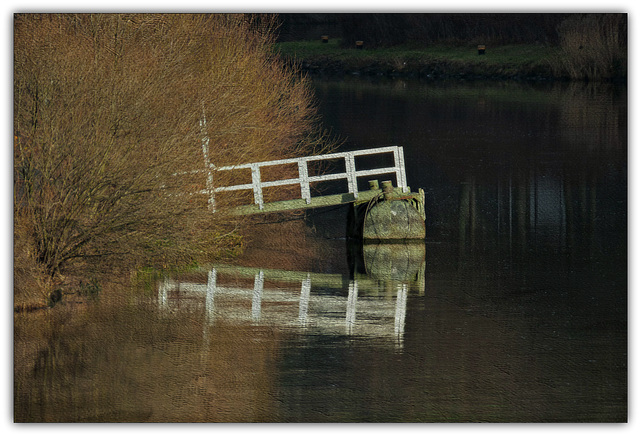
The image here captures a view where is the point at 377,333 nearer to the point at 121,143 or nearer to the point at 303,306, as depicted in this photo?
the point at 303,306

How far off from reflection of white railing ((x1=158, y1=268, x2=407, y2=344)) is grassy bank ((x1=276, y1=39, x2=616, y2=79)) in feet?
43.3

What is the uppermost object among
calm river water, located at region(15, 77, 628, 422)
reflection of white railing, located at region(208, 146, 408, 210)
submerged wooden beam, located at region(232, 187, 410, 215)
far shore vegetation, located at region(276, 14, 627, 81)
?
far shore vegetation, located at region(276, 14, 627, 81)

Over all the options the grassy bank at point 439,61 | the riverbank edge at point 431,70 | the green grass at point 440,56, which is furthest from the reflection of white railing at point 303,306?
the riverbank edge at point 431,70

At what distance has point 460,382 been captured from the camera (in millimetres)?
12430

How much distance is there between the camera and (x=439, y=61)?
42969 mm

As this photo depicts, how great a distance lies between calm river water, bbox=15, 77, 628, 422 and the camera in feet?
38.6

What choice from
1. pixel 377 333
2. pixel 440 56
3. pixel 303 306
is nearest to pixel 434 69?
pixel 440 56

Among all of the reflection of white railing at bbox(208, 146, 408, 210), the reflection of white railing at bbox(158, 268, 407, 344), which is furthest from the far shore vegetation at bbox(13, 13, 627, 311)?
the reflection of white railing at bbox(158, 268, 407, 344)

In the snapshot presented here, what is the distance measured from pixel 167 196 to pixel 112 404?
4315mm

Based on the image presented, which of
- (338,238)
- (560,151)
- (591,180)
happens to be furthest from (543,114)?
(338,238)

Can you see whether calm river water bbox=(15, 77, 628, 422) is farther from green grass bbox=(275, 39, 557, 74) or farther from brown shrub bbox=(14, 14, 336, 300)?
green grass bbox=(275, 39, 557, 74)

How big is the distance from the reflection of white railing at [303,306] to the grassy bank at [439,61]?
13.2m

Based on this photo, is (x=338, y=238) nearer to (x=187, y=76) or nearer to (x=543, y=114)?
(x=187, y=76)

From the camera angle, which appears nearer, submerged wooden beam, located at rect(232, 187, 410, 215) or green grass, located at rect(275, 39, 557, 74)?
submerged wooden beam, located at rect(232, 187, 410, 215)
